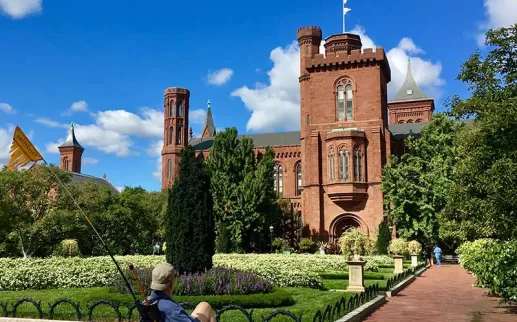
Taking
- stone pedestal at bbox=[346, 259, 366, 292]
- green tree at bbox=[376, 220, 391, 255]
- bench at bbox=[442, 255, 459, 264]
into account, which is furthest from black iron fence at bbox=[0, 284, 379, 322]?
bench at bbox=[442, 255, 459, 264]

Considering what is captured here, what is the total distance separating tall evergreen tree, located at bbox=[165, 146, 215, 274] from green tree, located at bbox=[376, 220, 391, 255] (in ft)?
85.8

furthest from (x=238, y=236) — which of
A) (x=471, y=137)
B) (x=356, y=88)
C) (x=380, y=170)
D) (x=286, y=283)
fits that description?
(x=471, y=137)

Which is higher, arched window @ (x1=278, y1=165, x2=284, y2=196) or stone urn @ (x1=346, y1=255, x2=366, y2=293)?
arched window @ (x1=278, y1=165, x2=284, y2=196)

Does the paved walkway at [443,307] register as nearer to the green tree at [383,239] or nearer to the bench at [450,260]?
the green tree at [383,239]

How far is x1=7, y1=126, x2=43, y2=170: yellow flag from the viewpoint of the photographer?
21.5 ft

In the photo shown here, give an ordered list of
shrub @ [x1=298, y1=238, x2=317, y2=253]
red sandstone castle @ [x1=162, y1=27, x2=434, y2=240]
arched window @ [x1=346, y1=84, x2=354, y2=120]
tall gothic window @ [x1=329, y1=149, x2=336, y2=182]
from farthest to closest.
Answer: arched window @ [x1=346, y1=84, x2=354, y2=120] < tall gothic window @ [x1=329, y1=149, x2=336, y2=182] < red sandstone castle @ [x1=162, y1=27, x2=434, y2=240] < shrub @ [x1=298, y1=238, x2=317, y2=253]

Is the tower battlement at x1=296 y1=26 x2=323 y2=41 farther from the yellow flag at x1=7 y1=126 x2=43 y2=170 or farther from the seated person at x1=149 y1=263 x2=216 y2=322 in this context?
the seated person at x1=149 y1=263 x2=216 y2=322

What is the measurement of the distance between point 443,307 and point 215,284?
5903 mm

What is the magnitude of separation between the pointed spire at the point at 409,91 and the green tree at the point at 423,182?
3543 cm

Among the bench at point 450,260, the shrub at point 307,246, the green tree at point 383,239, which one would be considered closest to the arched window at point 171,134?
the shrub at point 307,246

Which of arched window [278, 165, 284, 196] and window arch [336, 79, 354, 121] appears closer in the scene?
window arch [336, 79, 354, 121]

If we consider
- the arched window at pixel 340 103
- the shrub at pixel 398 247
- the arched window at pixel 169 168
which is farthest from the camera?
the arched window at pixel 169 168

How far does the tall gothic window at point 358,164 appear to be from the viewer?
42.2 meters

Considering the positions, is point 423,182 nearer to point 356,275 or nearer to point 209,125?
point 356,275
